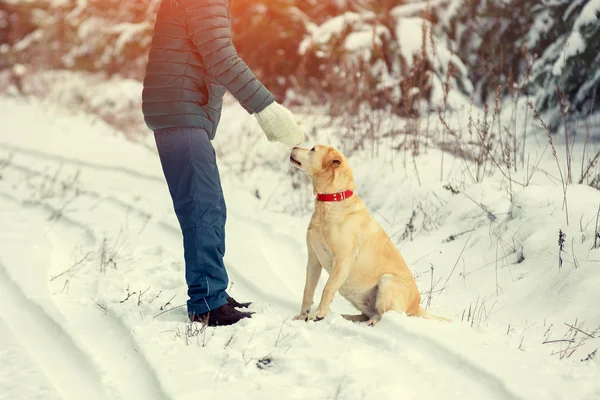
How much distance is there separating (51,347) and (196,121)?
143 centimetres

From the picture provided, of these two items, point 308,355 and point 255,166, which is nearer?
point 308,355

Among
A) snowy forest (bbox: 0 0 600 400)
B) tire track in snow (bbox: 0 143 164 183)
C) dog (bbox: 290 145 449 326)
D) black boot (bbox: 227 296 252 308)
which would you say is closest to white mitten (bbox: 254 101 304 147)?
dog (bbox: 290 145 449 326)

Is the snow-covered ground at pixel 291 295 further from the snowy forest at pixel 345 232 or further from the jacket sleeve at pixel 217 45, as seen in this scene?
the jacket sleeve at pixel 217 45

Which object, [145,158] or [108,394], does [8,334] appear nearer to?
[108,394]

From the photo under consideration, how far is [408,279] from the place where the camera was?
4090 mm

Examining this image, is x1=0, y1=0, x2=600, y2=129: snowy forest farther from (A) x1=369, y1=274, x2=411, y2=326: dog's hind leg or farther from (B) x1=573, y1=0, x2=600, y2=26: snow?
(A) x1=369, y1=274, x2=411, y2=326: dog's hind leg

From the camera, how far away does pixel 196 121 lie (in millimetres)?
3787

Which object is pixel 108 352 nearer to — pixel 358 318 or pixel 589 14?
pixel 358 318

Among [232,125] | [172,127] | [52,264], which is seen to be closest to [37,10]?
[232,125]

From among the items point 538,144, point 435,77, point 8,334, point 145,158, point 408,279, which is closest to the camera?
point 8,334

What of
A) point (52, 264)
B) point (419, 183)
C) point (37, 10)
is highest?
point (37, 10)

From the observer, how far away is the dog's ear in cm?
401

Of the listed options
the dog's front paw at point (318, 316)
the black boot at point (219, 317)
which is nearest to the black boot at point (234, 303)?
the black boot at point (219, 317)

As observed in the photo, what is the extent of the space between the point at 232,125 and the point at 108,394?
316 inches
